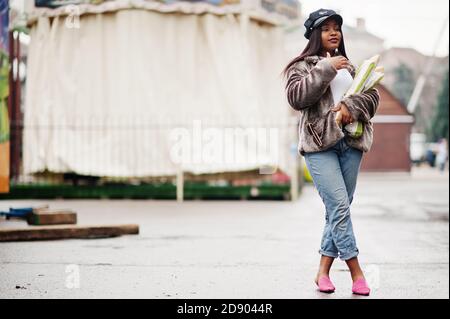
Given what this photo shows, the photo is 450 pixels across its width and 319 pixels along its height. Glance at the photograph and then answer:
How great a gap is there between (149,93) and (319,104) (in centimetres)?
889

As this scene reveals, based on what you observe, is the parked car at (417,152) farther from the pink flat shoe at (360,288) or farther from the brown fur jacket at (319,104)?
the brown fur jacket at (319,104)

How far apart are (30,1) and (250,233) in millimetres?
6937

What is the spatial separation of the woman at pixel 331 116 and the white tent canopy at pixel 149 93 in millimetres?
8614

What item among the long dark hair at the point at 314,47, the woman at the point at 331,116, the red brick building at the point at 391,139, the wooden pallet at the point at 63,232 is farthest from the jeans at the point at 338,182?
the red brick building at the point at 391,139

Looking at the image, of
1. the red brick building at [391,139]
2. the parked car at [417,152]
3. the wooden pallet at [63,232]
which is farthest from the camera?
the parked car at [417,152]

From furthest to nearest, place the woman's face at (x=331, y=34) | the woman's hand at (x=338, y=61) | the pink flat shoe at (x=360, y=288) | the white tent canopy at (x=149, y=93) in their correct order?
the white tent canopy at (x=149, y=93), the pink flat shoe at (x=360, y=288), the woman's face at (x=331, y=34), the woman's hand at (x=338, y=61)

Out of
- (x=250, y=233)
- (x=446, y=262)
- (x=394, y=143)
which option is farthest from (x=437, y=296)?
(x=394, y=143)

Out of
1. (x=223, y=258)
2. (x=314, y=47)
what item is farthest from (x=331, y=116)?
(x=223, y=258)

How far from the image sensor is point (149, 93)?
41.4 feet

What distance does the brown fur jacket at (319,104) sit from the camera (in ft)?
12.3

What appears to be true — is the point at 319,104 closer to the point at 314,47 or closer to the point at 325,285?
the point at 314,47

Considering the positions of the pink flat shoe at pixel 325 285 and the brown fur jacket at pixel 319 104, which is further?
the pink flat shoe at pixel 325 285

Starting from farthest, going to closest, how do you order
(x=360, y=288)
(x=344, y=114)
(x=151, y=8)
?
(x=151, y=8) < (x=360, y=288) < (x=344, y=114)
